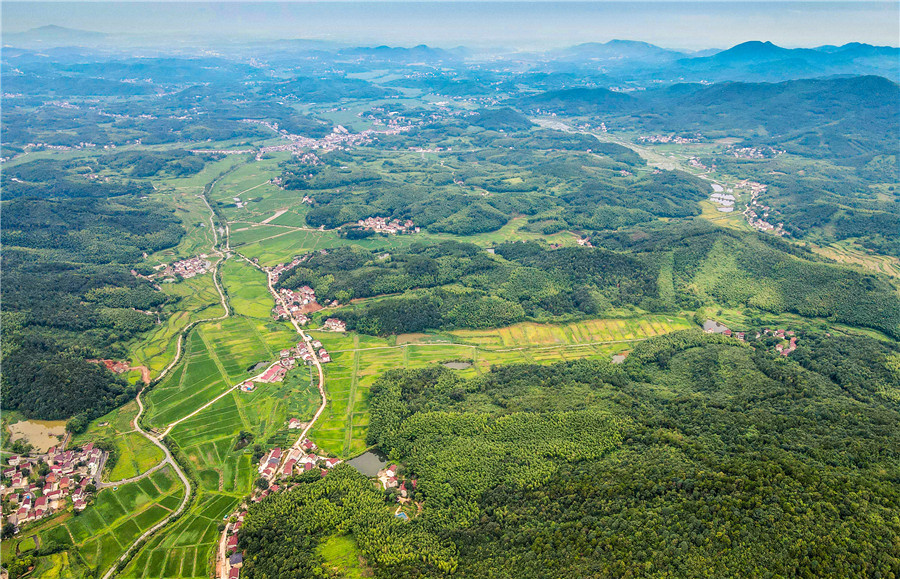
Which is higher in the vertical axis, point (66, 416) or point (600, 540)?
point (600, 540)

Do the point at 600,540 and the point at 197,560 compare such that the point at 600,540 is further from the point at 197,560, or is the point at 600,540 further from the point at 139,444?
the point at 139,444

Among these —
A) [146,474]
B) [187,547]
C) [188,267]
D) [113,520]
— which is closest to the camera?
[187,547]

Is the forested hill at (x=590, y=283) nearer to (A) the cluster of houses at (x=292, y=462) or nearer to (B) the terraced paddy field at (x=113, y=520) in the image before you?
(A) the cluster of houses at (x=292, y=462)

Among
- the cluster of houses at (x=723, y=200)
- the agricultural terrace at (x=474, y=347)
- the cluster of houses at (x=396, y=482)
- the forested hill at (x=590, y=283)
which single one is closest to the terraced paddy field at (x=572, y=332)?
the agricultural terrace at (x=474, y=347)

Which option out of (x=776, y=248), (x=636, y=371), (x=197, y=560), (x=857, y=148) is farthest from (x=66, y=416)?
(x=857, y=148)

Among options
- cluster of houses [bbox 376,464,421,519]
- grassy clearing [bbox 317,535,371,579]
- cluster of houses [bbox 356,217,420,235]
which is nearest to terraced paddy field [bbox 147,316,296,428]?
cluster of houses [bbox 376,464,421,519]

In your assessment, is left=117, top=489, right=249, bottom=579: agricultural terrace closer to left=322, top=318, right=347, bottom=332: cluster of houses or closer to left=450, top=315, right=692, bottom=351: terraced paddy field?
left=322, top=318, right=347, bottom=332: cluster of houses

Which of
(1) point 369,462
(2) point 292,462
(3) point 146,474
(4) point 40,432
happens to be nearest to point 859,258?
(1) point 369,462

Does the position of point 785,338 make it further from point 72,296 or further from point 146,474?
point 72,296
